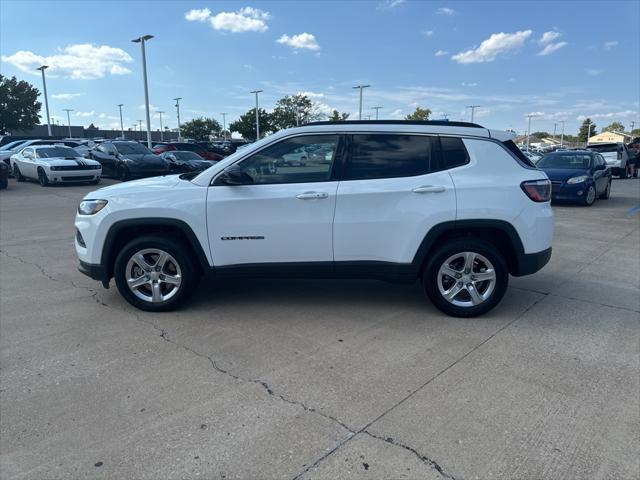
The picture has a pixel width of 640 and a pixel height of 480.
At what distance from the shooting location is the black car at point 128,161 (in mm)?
18594

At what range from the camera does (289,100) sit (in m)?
68.3

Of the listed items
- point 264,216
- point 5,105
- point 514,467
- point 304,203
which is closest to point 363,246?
point 304,203

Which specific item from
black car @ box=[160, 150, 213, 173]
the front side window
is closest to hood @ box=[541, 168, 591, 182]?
the front side window

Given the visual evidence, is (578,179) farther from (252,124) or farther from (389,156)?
(252,124)

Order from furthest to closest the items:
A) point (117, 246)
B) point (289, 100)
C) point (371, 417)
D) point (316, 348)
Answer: point (289, 100) < point (117, 246) < point (316, 348) < point (371, 417)

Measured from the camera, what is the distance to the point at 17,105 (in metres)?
46.5

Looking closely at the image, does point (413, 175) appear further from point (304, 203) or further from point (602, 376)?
point (602, 376)

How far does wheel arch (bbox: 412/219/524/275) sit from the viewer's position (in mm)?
4422

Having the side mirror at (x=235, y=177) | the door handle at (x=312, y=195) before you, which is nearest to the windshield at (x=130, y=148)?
the side mirror at (x=235, y=177)

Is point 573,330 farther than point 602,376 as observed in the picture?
Yes

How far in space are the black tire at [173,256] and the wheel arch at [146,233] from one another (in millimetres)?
78

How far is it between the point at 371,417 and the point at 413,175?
2.32 meters

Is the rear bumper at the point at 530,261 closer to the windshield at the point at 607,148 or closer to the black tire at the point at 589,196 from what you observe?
the black tire at the point at 589,196

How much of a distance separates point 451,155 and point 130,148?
59.1 feet
